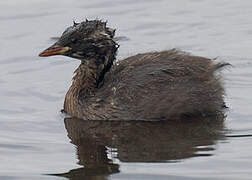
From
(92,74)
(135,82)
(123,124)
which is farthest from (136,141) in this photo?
(92,74)

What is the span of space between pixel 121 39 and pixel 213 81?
376 centimetres

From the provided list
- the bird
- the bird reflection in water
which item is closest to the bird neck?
the bird

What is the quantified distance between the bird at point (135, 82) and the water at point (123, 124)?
22cm

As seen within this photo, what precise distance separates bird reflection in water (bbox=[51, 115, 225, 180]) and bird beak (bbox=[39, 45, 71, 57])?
0.93m

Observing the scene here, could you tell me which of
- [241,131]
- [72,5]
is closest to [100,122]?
[241,131]

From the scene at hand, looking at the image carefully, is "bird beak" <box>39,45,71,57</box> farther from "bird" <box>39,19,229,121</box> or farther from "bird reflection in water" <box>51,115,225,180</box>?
"bird reflection in water" <box>51,115,225,180</box>

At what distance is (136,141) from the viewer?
11195 millimetres

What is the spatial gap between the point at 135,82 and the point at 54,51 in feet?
3.71

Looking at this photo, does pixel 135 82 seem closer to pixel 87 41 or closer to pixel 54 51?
pixel 87 41

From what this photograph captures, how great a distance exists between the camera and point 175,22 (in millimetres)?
16188

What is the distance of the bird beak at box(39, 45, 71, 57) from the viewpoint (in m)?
12.1

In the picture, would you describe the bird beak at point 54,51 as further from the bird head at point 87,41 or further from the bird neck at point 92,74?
the bird neck at point 92,74

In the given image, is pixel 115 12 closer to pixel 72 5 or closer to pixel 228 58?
pixel 72 5

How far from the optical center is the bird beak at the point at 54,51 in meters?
12.1
